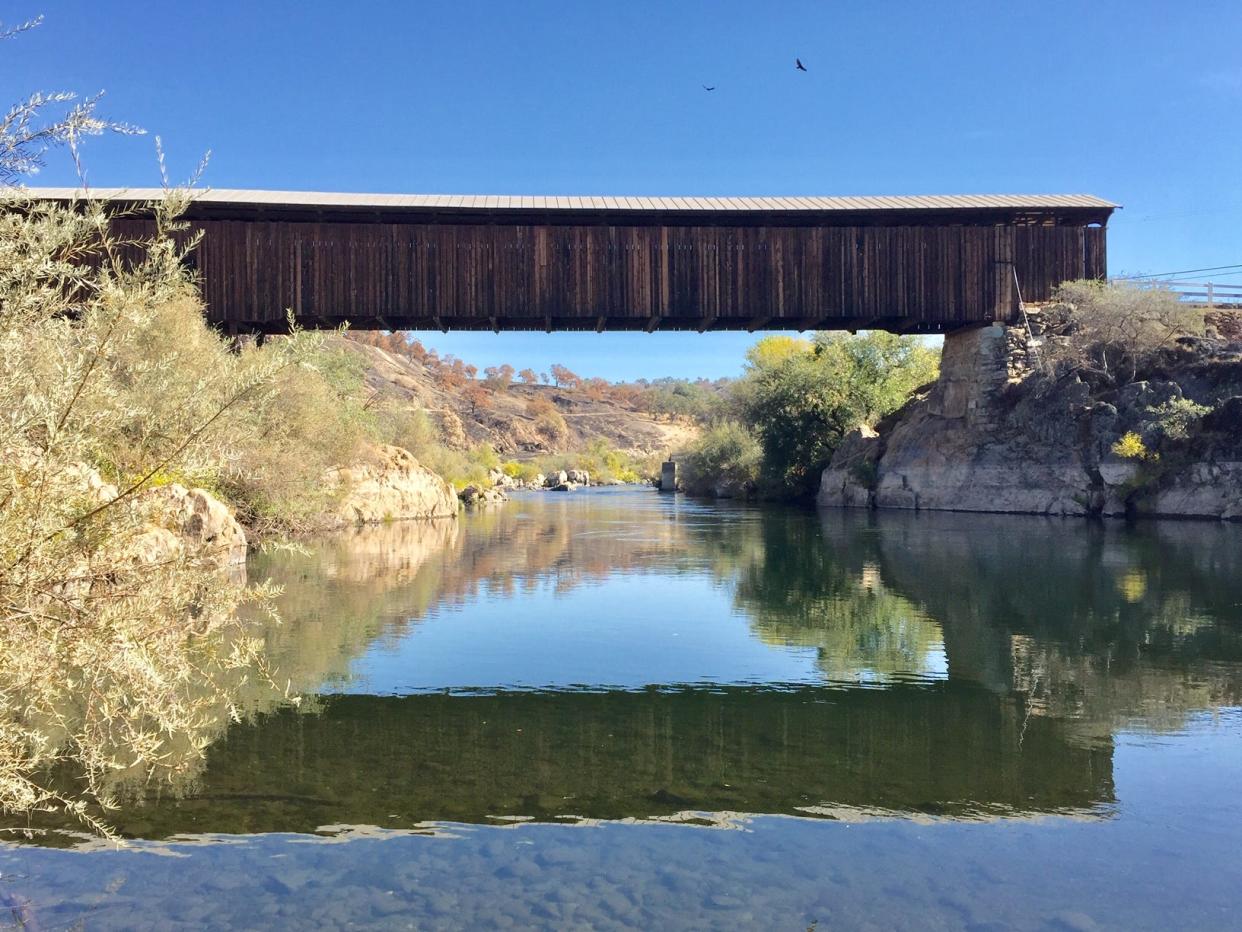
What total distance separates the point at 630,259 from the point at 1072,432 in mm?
14034

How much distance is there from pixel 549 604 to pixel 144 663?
346 inches

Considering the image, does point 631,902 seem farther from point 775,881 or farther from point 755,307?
point 755,307

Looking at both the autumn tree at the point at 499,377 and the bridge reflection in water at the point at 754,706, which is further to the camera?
the autumn tree at the point at 499,377

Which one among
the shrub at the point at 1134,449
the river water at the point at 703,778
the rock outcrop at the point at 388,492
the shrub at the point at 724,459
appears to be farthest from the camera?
the shrub at the point at 724,459

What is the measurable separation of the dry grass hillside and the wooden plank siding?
1487 inches

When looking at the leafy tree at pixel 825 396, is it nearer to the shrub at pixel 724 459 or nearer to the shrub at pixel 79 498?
the shrub at pixel 724 459

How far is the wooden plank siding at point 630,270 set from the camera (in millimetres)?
25688

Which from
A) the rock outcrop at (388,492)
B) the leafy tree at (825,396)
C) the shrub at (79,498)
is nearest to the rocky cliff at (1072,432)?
the leafy tree at (825,396)

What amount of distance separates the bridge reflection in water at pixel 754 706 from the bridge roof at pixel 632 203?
12775 mm

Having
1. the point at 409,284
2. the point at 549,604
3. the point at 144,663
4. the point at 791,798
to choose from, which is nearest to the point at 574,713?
the point at 791,798

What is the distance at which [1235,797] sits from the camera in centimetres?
527

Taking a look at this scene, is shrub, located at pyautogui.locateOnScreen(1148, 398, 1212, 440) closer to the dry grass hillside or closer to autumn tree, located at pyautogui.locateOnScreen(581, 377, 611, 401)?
the dry grass hillside

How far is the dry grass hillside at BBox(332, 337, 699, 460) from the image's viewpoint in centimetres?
8062

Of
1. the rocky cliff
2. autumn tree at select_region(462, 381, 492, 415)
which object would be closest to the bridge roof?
the rocky cliff
